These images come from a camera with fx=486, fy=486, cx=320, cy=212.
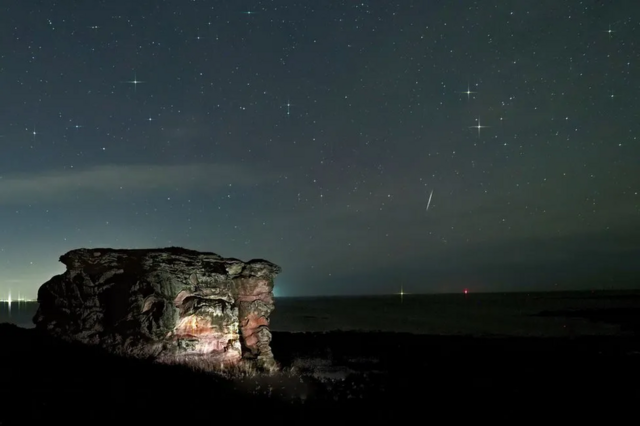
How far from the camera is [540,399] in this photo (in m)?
21.0

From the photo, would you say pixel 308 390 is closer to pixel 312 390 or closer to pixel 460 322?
pixel 312 390

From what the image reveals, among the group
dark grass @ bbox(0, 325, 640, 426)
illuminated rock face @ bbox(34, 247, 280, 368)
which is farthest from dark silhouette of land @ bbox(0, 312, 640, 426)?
illuminated rock face @ bbox(34, 247, 280, 368)

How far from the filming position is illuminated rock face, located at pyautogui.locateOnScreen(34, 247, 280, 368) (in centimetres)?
1942

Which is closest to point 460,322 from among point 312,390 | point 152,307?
point 312,390

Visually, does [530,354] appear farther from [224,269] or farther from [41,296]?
[41,296]

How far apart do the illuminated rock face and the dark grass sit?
1.04 metres

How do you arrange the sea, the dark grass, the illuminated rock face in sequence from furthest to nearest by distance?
the sea → the illuminated rock face → the dark grass

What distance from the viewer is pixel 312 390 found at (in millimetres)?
19312

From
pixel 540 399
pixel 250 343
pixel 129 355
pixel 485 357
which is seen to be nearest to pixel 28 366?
pixel 129 355

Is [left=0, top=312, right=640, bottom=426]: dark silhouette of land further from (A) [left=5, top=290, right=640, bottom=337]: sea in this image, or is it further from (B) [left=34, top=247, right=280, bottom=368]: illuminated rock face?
(A) [left=5, top=290, right=640, bottom=337]: sea

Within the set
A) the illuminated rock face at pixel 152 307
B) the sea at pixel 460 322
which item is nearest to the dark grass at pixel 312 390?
the illuminated rock face at pixel 152 307

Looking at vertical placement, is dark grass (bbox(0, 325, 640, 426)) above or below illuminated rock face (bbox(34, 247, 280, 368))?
below

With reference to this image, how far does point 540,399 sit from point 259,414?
1321 centimetres

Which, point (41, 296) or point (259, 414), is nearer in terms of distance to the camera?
point (259, 414)
